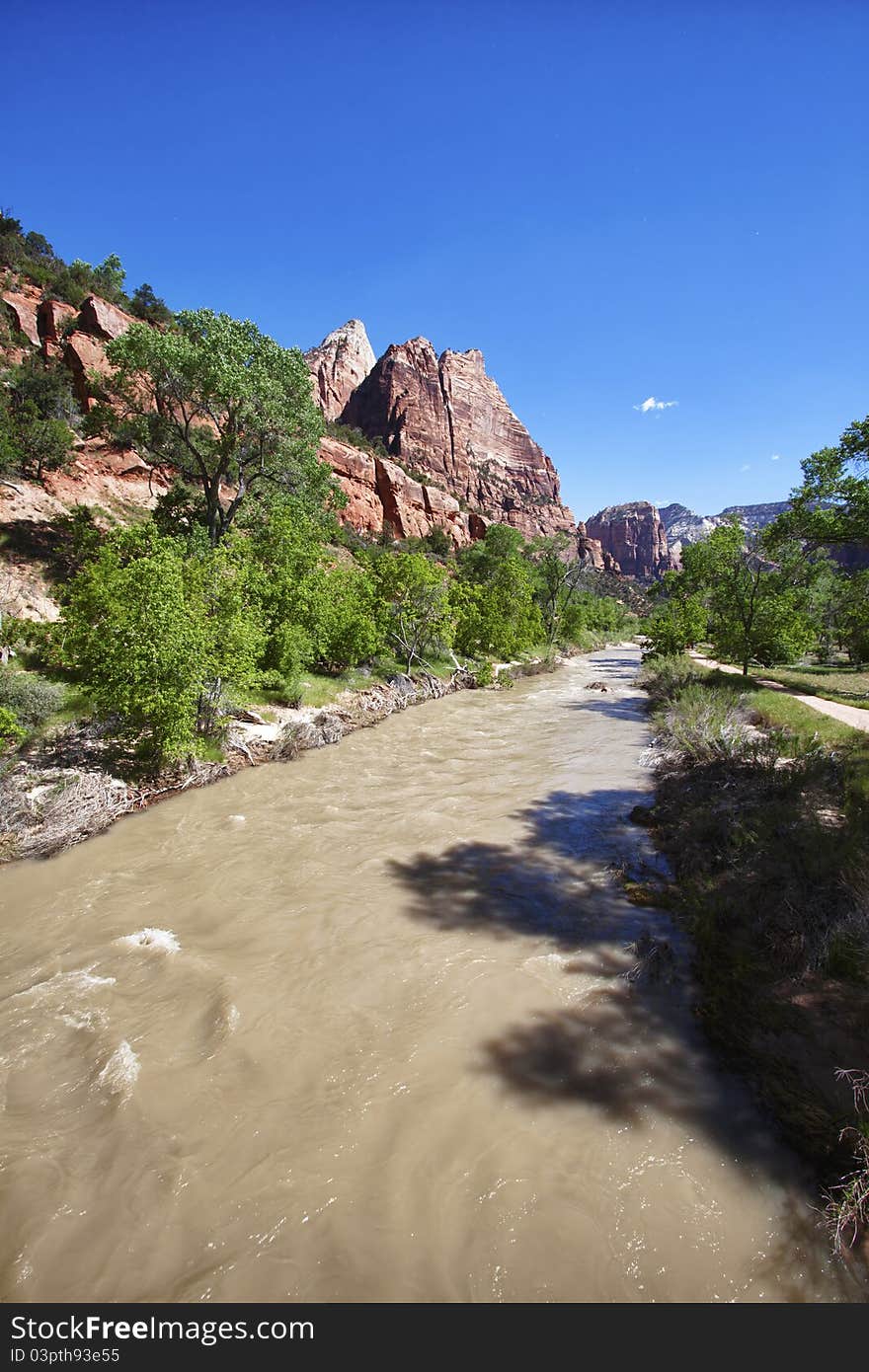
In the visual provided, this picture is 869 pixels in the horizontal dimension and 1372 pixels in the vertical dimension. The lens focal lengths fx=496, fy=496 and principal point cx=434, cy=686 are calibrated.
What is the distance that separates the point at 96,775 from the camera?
8.17 m

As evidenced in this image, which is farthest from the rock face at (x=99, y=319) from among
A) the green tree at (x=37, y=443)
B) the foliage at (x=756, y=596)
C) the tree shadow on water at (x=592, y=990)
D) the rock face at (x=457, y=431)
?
the rock face at (x=457, y=431)

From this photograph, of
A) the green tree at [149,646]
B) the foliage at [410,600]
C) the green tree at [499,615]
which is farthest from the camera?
the green tree at [499,615]

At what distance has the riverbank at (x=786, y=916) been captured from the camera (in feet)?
10.6

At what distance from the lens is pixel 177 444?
18609mm

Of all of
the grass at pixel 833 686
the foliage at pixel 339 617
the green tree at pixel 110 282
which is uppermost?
the green tree at pixel 110 282

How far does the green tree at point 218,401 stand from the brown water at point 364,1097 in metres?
14.3

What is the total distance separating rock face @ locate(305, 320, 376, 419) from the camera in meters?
115

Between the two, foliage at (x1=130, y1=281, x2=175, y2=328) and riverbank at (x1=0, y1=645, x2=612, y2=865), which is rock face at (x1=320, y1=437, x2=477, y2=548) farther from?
riverbank at (x1=0, y1=645, x2=612, y2=865)

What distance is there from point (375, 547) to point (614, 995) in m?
56.5

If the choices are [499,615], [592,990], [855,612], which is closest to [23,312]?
[499,615]

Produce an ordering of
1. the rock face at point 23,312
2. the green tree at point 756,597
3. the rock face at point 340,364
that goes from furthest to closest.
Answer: the rock face at point 340,364, the rock face at point 23,312, the green tree at point 756,597

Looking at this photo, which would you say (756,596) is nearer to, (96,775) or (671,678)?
(671,678)

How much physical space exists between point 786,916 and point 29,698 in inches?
472

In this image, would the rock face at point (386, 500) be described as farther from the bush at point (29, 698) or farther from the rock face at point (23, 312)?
the bush at point (29, 698)
